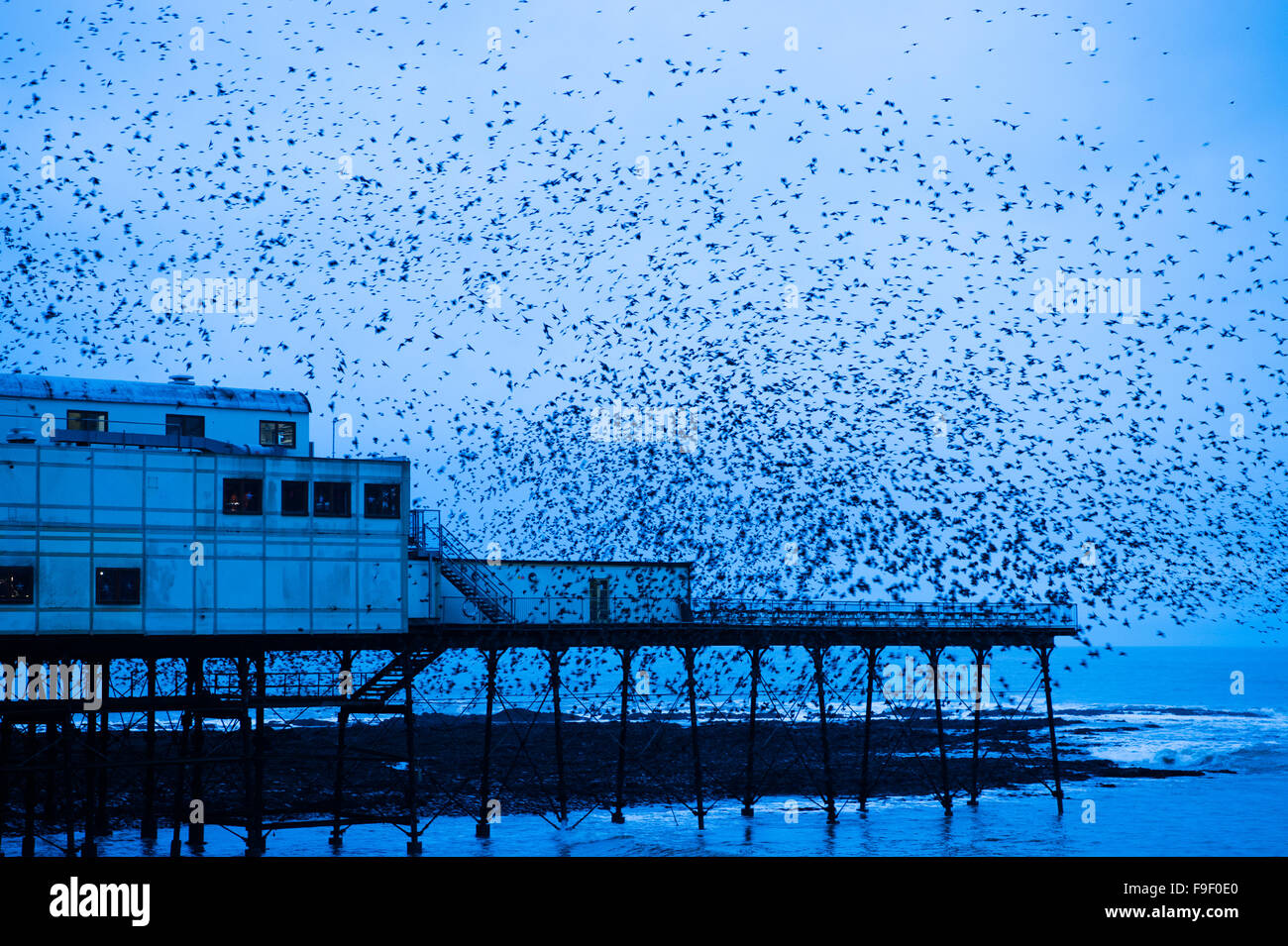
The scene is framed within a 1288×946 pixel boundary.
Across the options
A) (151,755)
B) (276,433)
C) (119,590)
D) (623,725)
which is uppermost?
(276,433)

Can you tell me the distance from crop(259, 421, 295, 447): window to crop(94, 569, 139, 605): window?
756cm

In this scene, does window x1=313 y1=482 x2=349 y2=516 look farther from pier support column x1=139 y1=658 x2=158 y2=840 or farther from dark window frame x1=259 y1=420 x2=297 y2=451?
pier support column x1=139 y1=658 x2=158 y2=840

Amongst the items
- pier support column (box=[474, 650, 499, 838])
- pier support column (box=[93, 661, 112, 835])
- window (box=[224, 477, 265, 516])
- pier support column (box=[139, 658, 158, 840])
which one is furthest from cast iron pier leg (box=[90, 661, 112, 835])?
pier support column (box=[474, 650, 499, 838])

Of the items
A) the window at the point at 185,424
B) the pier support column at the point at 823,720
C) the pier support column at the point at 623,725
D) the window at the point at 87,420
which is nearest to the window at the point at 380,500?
the window at the point at 185,424

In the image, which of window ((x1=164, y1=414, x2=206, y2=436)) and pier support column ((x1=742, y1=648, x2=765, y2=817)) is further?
pier support column ((x1=742, y1=648, x2=765, y2=817))

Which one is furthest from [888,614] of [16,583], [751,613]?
[16,583]

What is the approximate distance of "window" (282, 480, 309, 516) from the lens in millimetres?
33875

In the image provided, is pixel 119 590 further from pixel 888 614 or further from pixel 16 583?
pixel 888 614

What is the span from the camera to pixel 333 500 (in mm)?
34531

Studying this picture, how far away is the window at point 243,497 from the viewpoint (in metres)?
33.2

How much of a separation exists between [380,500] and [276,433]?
570 cm

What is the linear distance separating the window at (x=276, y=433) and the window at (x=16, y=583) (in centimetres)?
906
